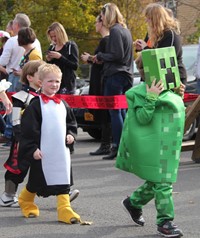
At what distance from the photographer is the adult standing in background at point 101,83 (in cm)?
1145

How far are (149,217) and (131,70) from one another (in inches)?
165

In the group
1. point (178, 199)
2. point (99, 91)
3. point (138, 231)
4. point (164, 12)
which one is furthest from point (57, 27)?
point (138, 231)

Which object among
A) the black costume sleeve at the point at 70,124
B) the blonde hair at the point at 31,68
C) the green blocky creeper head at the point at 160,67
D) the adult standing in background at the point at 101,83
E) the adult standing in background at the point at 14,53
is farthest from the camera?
the adult standing in background at the point at 14,53

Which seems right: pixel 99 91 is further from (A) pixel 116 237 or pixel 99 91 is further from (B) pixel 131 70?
(A) pixel 116 237

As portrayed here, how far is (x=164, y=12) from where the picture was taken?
9.34 metres

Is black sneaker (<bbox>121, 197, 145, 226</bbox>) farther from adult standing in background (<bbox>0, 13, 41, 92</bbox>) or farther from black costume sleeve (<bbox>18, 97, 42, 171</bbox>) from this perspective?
adult standing in background (<bbox>0, 13, 41, 92</bbox>)

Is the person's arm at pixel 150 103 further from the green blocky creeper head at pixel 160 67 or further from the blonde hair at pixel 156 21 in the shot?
the blonde hair at pixel 156 21

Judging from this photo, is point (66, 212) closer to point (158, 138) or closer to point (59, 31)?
point (158, 138)

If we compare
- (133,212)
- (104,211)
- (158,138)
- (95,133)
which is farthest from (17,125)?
(95,133)

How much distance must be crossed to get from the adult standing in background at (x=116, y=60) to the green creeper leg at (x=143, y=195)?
424cm

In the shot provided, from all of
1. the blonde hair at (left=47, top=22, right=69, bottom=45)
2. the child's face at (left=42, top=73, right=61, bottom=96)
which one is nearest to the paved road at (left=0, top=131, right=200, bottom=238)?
the child's face at (left=42, top=73, right=61, bottom=96)

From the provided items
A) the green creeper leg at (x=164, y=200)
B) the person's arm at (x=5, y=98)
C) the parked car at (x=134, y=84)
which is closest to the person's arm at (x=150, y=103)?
the green creeper leg at (x=164, y=200)

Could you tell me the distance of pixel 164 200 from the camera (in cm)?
652

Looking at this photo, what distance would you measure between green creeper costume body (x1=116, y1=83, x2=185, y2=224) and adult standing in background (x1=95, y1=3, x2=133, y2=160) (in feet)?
14.4
